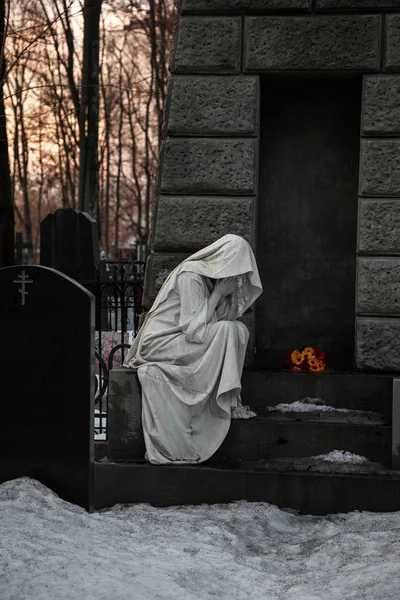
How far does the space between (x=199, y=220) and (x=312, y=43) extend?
1.79 metres

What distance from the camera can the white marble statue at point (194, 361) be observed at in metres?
7.47

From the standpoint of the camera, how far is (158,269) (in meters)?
8.56

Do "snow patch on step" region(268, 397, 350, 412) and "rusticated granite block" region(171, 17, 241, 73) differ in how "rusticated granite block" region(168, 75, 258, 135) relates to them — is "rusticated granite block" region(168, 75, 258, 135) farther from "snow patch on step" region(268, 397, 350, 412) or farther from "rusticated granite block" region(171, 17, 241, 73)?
"snow patch on step" region(268, 397, 350, 412)

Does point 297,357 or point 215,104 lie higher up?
point 215,104

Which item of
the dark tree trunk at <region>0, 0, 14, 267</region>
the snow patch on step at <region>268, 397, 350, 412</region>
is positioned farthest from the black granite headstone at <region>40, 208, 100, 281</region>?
the snow patch on step at <region>268, 397, 350, 412</region>

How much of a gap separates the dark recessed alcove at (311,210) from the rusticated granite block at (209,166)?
20.2 inches

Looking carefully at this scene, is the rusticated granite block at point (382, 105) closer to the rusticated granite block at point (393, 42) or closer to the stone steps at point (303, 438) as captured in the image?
the rusticated granite block at point (393, 42)

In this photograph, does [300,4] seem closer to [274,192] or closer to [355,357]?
[274,192]

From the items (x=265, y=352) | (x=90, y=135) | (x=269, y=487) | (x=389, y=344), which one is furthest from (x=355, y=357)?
(x=90, y=135)

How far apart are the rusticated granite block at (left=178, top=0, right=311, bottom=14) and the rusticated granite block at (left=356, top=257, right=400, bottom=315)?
2234 mm

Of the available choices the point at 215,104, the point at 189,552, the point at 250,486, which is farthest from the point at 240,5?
the point at 189,552

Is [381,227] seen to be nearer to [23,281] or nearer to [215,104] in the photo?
[215,104]

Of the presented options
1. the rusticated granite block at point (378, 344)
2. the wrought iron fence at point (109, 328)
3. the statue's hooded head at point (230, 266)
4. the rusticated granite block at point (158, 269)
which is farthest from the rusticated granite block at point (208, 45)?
the wrought iron fence at point (109, 328)

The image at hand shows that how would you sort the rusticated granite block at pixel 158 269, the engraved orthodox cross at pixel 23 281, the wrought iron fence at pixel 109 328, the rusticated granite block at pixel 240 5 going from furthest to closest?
the wrought iron fence at pixel 109 328
the rusticated granite block at pixel 158 269
the rusticated granite block at pixel 240 5
the engraved orthodox cross at pixel 23 281
